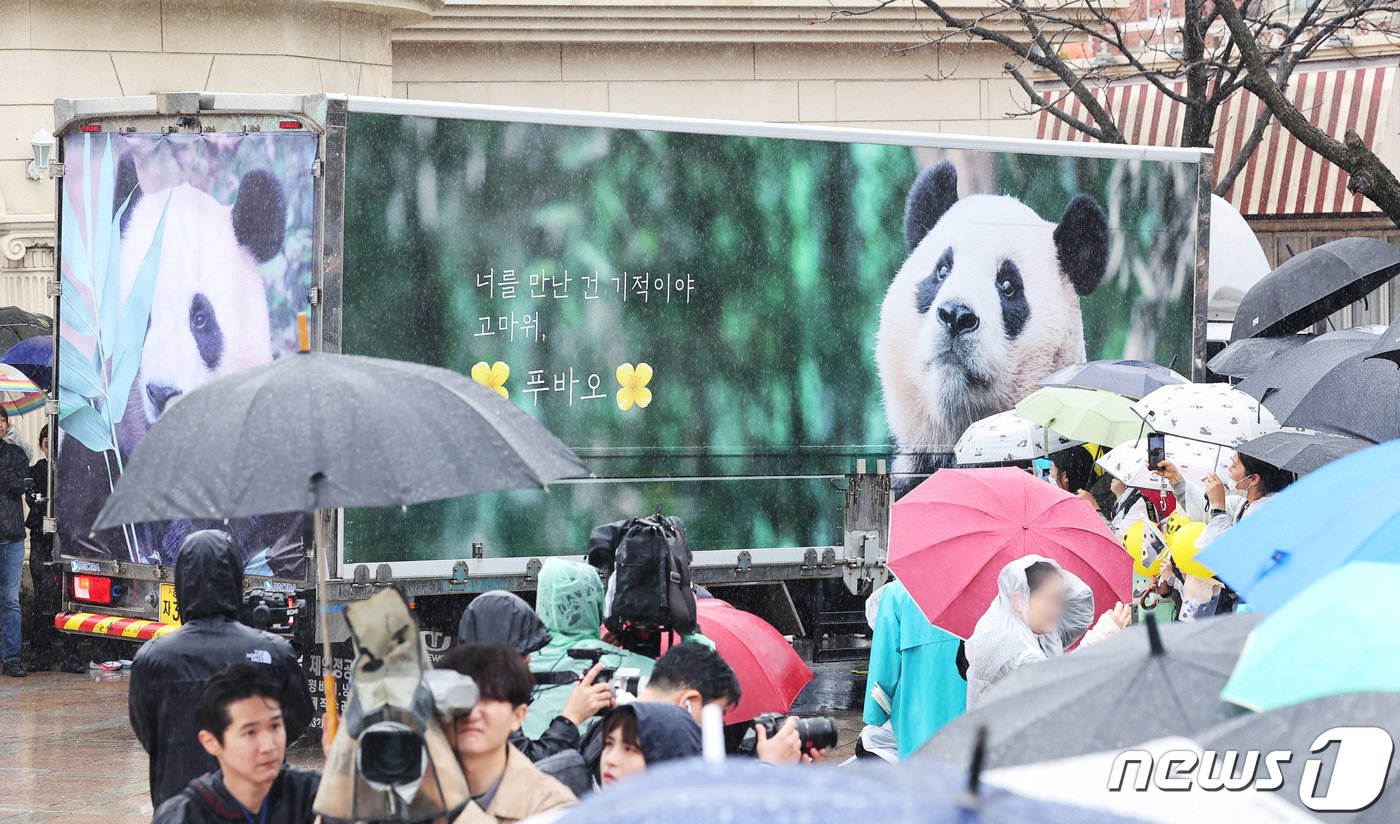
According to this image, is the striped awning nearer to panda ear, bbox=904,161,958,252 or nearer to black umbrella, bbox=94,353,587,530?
panda ear, bbox=904,161,958,252

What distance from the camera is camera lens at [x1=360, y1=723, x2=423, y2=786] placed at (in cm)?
376

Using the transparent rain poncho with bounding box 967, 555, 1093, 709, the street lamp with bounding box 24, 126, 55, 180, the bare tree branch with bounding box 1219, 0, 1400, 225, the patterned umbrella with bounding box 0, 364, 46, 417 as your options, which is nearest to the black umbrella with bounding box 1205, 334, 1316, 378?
the bare tree branch with bounding box 1219, 0, 1400, 225

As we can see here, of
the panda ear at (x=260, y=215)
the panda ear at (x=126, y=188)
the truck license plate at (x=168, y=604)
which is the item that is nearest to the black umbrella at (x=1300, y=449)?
the panda ear at (x=260, y=215)

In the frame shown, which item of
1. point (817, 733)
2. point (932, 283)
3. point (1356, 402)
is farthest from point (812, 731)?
point (932, 283)

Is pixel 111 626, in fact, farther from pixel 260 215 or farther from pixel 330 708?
pixel 330 708

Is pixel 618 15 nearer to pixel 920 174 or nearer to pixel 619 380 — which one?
pixel 920 174

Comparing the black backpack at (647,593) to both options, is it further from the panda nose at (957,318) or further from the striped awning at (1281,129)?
the striped awning at (1281,129)

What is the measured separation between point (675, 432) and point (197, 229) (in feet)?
9.43

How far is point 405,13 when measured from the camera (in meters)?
18.6

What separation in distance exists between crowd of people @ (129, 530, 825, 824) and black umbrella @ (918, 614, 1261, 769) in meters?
1.20

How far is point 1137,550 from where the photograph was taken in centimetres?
823

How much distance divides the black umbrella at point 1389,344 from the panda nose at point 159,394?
614cm

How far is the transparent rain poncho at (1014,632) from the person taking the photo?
5832 mm

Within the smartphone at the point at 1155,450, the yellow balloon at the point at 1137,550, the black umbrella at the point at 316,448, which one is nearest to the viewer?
the black umbrella at the point at 316,448
